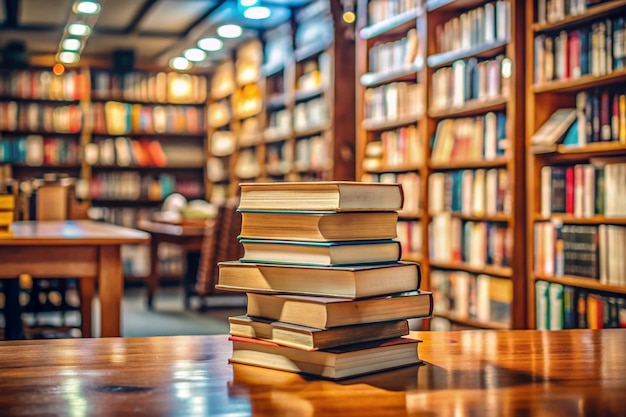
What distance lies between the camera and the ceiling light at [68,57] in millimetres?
8399

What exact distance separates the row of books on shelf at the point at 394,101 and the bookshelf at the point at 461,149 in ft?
0.04

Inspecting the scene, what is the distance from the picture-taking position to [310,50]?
676 cm

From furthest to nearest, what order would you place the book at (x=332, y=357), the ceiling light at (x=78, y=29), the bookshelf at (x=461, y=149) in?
the ceiling light at (x=78, y=29)
the bookshelf at (x=461, y=149)
the book at (x=332, y=357)

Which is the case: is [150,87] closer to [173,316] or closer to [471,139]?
[173,316]

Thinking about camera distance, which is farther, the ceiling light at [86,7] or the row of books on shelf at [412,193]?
the ceiling light at [86,7]

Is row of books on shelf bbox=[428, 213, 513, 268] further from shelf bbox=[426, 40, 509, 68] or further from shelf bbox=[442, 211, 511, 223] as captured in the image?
shelf bbox=[426, 40, 509, 68]

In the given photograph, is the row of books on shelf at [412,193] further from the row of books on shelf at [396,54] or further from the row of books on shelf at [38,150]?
the row of books on shelf at [38,150]

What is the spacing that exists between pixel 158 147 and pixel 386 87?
4.51 metres

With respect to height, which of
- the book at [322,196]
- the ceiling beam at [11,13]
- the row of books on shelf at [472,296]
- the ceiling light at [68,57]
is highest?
the ceiling beam at [11,13]

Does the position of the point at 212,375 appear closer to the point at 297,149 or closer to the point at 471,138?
the point at 471,138

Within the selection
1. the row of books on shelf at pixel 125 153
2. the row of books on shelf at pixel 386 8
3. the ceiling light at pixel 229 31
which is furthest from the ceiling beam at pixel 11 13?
the row of books on shelf at pixel 386 8

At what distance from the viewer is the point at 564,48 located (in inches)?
147

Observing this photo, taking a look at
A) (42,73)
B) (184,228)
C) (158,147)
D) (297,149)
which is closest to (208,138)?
(158,147)

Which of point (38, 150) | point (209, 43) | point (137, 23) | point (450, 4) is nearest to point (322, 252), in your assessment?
point (450, 4)
